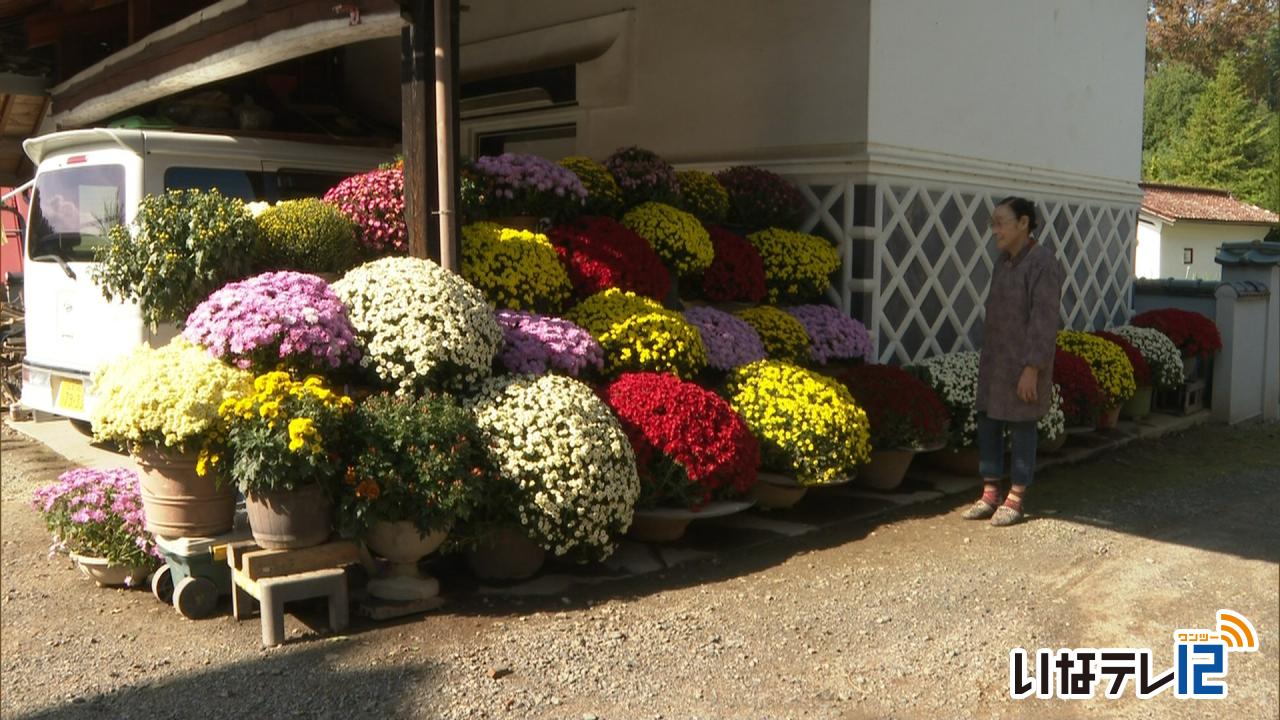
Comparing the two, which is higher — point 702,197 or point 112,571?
point 702,197

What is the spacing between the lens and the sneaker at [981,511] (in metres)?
6.50

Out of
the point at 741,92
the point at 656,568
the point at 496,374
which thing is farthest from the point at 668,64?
the point at 656,568

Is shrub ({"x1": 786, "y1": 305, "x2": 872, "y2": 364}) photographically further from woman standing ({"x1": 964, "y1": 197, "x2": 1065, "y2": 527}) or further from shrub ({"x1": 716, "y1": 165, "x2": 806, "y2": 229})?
woman standing ({"x1": 964, "y1": 197, "x2": 1065, "y2": 527})

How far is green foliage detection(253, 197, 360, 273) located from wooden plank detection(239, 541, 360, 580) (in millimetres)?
1700

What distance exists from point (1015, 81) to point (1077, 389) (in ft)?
9.47

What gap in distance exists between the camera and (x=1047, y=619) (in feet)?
15.8

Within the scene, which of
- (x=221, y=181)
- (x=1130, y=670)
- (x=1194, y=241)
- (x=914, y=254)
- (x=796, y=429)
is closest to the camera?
(x=1130, y=670)

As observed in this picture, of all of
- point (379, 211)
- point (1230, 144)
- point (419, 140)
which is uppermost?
point (1230, 144)

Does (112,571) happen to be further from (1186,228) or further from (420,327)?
(1186,228)

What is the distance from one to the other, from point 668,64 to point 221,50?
3.45m

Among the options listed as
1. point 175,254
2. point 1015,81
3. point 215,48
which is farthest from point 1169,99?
point 175,254

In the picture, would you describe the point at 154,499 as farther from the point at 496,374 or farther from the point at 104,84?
the point at 104,84

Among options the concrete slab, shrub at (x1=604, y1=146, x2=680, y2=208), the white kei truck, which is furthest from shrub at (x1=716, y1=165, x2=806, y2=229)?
the concrete slab

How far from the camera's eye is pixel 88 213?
701cm
